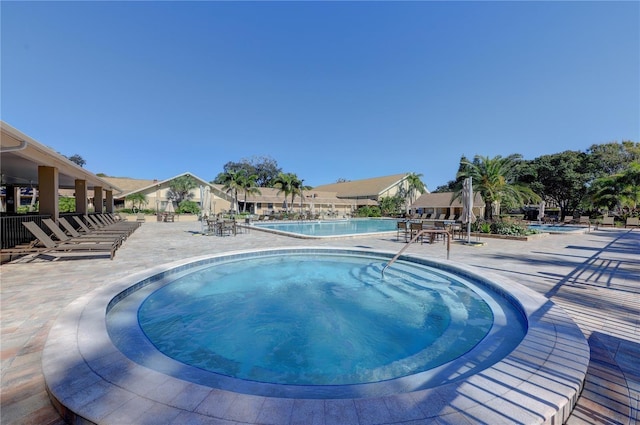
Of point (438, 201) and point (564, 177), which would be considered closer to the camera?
point (564, 177)

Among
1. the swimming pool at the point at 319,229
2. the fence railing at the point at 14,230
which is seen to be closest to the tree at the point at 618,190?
the swimming pool at the point at 319,229

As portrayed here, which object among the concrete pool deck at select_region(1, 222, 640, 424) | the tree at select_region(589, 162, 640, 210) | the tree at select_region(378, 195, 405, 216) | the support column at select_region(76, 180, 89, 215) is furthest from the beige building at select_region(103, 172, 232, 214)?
the tree at select_region(589, 162, 640, 210)

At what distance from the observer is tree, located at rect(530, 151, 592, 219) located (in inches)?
1340

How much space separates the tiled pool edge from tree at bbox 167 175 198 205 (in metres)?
35.9

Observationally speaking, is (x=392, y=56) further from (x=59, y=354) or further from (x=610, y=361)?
(x=59, y=354)

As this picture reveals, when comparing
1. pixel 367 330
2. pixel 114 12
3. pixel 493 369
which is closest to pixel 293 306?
pixel 367 330

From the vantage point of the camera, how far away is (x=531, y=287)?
548cm

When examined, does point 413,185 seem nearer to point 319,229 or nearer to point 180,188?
point 319,229

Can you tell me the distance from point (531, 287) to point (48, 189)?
15203mm

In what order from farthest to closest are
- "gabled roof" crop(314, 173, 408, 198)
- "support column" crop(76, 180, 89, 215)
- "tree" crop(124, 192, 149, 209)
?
"gabled roof" crop(314, 173, 408, 198) < "tree" crop(124, 192, 149, 209) < "support column" crop(76, 180, 89, 215)

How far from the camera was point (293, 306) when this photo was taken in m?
5.50

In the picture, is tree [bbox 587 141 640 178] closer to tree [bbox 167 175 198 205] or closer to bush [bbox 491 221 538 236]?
bush [bbox 491 221 538 236]

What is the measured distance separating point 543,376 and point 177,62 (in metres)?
23.9

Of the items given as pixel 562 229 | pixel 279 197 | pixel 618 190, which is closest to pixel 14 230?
pixel 562 229
